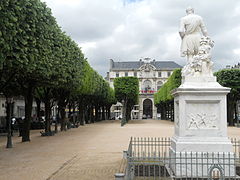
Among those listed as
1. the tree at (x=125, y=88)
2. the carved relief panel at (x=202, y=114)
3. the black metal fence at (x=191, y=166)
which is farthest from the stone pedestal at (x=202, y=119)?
the tree at (x=125, y=88)

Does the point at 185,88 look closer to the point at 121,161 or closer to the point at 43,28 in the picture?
the point at 121,161

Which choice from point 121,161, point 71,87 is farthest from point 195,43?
point 71,87

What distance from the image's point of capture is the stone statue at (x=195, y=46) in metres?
9.15

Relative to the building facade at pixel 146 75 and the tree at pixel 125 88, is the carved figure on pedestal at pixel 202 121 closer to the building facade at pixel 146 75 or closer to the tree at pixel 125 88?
the tree at pixel 125 88

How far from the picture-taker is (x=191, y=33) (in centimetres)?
969

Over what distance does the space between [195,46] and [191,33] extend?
0.49m

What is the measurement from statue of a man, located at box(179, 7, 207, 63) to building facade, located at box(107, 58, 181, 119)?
300 feet

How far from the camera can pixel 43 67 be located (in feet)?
53.6

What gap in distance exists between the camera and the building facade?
103 meters

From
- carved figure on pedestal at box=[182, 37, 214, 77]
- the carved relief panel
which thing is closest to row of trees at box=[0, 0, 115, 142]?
carved figure on pedestal at box=[182, 37, 214, 77]

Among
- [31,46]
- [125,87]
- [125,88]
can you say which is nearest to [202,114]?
[31,46]

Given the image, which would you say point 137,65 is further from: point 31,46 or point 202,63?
point 202,63

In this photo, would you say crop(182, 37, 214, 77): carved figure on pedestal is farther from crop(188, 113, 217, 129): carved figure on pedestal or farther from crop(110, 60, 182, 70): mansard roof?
crop(110, 60, 182, 70): mansard roof

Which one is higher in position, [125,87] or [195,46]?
[125,87]
